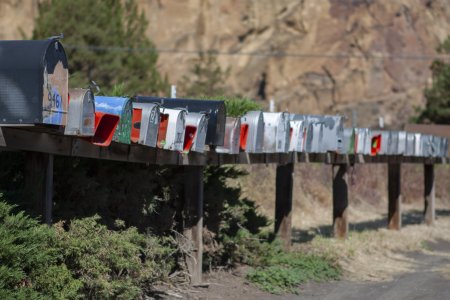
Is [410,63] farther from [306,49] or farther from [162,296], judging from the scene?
[162,296]

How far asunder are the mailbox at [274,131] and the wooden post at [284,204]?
178 cm

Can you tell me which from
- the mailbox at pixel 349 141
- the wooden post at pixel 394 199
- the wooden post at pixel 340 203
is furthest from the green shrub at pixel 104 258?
the wooden post at pixel 394 199

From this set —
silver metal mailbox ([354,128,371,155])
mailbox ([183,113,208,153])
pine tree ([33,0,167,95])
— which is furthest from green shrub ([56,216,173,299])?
pine tree ([33,0,167,95])

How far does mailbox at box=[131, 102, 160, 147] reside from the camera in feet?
28.3

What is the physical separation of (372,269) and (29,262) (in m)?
7.99

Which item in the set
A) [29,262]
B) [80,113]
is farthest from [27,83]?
[29,262]

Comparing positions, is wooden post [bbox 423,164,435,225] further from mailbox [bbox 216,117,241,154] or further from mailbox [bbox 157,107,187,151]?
mailbox [bbox 157,107,187,151]

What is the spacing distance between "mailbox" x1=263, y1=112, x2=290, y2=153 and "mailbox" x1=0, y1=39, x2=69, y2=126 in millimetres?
5839

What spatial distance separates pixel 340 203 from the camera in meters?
17.0

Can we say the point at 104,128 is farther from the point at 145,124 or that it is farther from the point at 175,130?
the point at 175,130

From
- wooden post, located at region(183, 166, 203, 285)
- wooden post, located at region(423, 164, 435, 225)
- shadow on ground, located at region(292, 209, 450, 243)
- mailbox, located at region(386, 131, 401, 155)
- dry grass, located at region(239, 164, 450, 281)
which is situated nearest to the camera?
wooden post, located at region(183, 166, 203, 285)

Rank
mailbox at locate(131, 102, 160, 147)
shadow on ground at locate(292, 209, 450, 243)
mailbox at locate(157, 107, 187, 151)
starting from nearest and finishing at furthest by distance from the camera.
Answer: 1. mailbox at locate(131, 102, 160, 147)
2. mailbox at locate(157, 107, 187, 151)
3. shadow on ground at locate(292, 209, 450, 243)

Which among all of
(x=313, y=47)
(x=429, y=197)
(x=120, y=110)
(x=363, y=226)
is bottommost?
(x=363, y=226)

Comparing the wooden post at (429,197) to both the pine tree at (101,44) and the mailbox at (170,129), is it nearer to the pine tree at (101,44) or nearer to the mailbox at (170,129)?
the pine tree at (101,44)
